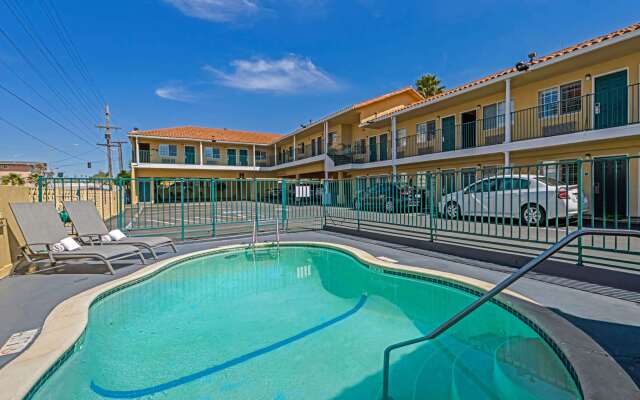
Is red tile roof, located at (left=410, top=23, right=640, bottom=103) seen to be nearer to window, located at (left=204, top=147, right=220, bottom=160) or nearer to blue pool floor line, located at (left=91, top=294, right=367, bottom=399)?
blue pool floor line, located at (left=91, top=294, right=367, bottom=399)

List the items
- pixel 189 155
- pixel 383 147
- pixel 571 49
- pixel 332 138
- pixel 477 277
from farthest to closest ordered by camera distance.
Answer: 1. pixel 189 155
2. pixel 332 138
3. pixel 383 147
4. pixel 571 49
5. pixel 477 277

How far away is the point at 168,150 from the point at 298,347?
103ft

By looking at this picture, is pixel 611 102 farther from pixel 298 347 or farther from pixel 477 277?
pixel 298 347

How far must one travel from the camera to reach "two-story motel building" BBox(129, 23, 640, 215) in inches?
447

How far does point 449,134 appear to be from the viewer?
58.7ft

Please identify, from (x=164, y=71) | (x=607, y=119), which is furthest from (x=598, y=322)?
(x=164, y=71)

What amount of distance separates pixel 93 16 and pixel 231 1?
814 cm

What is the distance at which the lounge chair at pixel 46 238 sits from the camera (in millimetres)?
5594

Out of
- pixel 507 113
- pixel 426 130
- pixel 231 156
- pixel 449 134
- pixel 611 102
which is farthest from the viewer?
pixel 231 156

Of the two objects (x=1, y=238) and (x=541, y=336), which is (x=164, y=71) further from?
(x=541, y=336)

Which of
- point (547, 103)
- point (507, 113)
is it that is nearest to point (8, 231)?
point (507, 113)

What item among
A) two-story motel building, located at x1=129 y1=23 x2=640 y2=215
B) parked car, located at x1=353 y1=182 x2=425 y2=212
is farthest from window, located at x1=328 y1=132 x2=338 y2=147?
parked car, located at x1=353 y1=182 x2=425 y2=212

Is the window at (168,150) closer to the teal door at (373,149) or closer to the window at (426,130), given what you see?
the teal door at (373,149)

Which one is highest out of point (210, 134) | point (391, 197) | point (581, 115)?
point (210, 134)
